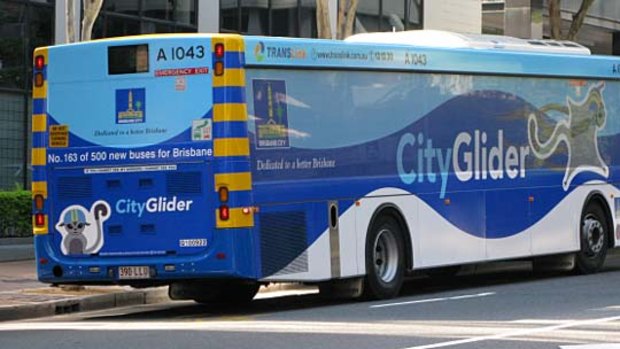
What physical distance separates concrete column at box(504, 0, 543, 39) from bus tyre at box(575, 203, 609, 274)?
1953 centimetres

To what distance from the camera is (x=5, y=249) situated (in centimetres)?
2527

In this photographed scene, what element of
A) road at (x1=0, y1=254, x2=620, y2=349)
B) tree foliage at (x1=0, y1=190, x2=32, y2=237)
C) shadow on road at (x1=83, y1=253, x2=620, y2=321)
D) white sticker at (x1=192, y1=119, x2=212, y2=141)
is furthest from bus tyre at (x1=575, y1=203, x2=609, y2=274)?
Answer: tree foliage at (x1=0, y1=190, x2=32, y2=237)

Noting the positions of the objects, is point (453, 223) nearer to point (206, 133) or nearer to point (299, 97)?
point (299, 97)

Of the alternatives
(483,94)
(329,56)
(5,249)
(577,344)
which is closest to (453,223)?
(483,94)

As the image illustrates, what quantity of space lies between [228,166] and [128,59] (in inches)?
73.0

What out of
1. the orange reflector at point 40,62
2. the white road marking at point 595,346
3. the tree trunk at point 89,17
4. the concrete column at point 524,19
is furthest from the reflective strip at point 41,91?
the concrete column at point 524,19

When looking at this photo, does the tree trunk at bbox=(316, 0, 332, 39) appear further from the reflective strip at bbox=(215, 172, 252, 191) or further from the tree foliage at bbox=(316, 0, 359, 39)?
the reflective strip at bbox=(215, 172, 252, 191)

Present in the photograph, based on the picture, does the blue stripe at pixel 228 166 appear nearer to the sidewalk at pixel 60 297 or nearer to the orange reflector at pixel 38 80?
the orange reflector at pixel 38 80

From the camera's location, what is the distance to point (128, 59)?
1664cm

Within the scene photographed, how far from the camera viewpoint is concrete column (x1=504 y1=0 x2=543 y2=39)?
4219 centimetres

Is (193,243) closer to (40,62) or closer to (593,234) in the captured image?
(40,62)

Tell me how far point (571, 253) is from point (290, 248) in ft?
23.4

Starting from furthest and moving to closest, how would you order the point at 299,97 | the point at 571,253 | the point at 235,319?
the point at 571,253 → the point at 299,97 → the point at 235,319

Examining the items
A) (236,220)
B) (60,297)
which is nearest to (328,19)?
(60,297)
